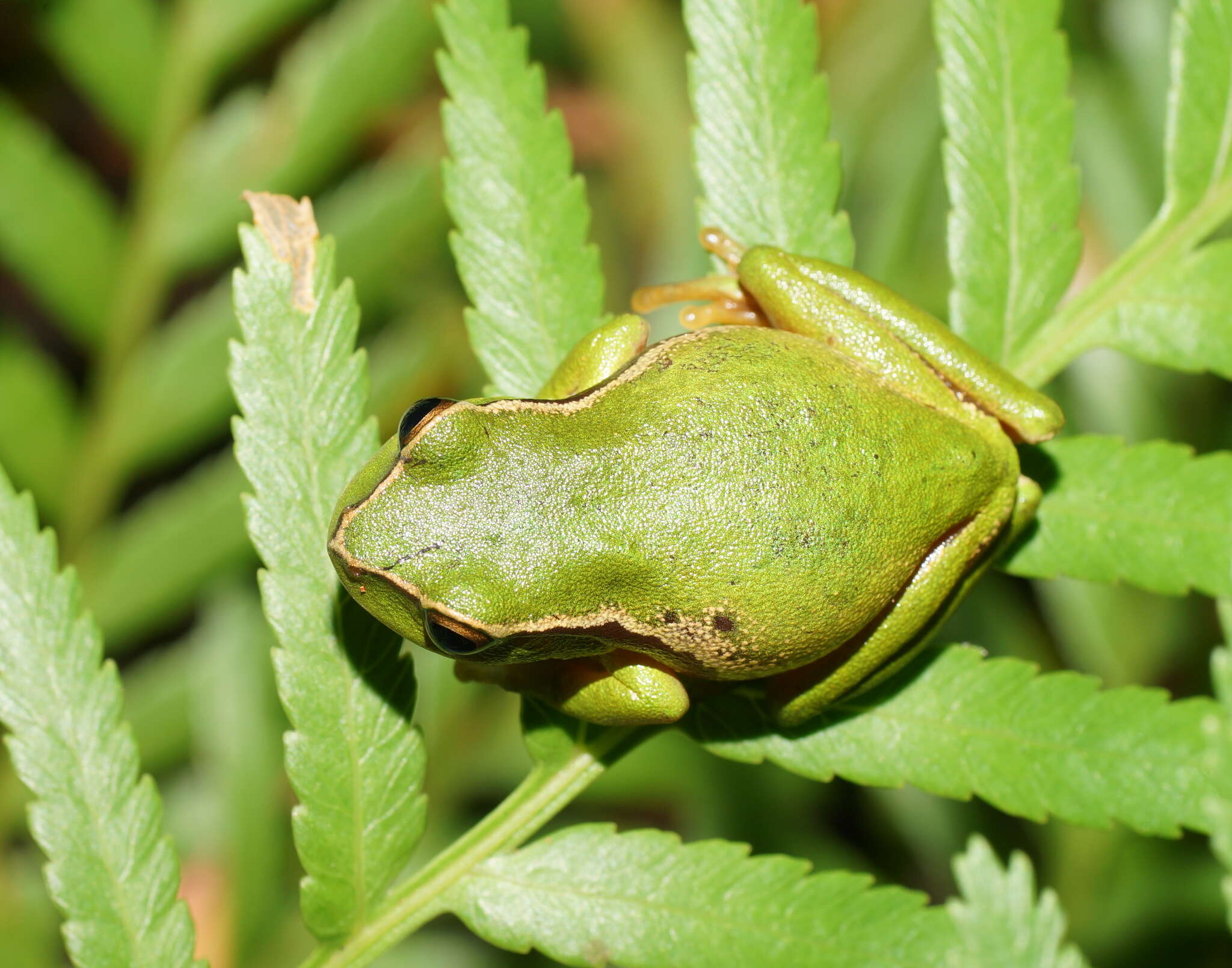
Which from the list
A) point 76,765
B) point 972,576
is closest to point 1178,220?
point 972,576

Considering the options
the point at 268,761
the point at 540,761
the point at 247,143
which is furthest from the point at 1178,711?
the point at 247,143

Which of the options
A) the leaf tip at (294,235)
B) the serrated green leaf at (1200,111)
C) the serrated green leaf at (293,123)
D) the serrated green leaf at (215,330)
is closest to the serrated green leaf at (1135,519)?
the serrated green leaf at (1200,111)

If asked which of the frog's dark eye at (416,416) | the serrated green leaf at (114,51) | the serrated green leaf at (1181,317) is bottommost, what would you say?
the serrated green leaf at (1181,317)

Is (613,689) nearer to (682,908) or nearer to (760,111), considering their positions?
(682,908)

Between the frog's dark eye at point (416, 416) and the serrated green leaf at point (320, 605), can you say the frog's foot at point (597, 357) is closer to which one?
the frog's dark eye at point (416, 416)

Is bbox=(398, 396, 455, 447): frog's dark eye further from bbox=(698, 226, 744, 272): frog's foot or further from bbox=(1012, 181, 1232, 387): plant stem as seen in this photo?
bbox=(1012, 181, 1232, 387): plant stem

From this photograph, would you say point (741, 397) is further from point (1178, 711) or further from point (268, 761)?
point (268, 761)

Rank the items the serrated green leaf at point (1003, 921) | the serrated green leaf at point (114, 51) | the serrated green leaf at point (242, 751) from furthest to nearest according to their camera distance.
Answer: the serrated green leaf at point (242, 751) < the serrated green leaf at point (114, 51) < the serrated green leaf at point (1003, 921)
